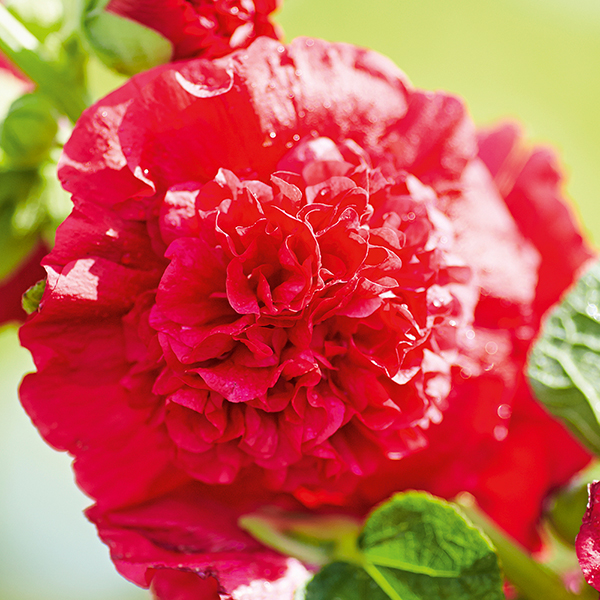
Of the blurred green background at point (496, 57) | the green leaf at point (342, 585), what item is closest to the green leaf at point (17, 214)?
the green leaf at point (342, 585)

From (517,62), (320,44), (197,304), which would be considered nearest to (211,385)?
(197,304)

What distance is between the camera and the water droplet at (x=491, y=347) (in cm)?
42

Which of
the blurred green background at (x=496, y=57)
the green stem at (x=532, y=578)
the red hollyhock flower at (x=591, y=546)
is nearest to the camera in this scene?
the red hollyhock flower at (x=591, y=546)

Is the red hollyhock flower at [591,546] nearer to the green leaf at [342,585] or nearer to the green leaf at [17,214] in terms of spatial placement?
the green leaf at [342,585]

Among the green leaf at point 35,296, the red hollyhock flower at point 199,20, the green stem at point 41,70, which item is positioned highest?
the red hollyhock flower at point 199,20

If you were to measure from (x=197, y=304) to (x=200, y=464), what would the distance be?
8cm

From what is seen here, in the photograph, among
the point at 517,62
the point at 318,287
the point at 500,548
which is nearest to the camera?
the point at 318,287

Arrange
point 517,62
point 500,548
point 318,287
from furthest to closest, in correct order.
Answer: point 517,62 < point 500,548 < point 318,287

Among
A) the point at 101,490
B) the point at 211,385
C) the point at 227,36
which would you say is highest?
the point at 227,36

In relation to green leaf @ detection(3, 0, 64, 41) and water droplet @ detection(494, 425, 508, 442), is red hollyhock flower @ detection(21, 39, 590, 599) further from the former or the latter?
green leaf @ detection(3, 0, 64, 41)

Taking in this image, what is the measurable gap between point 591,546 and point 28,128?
14.4 inches

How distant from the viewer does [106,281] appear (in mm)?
312

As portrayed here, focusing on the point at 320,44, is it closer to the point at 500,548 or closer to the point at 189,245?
the point at 189,245

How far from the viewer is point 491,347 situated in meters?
0.42
